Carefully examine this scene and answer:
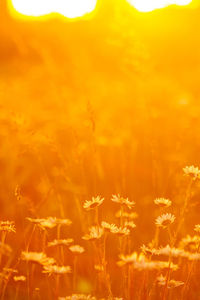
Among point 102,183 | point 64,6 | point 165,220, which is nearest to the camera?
point 165,220

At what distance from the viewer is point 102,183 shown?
3816 millimetres

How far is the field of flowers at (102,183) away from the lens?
6.57ft

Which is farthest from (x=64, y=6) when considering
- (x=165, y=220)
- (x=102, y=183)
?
(x=165, y=220)

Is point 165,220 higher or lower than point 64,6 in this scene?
lower

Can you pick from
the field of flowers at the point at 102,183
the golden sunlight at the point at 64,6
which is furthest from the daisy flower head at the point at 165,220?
the golden sunlight at the point at 64,6

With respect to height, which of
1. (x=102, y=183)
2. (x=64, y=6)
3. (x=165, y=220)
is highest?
(x=64, y=6)

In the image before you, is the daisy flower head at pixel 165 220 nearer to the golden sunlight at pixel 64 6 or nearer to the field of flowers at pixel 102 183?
the field of flowers at pixel 102 183

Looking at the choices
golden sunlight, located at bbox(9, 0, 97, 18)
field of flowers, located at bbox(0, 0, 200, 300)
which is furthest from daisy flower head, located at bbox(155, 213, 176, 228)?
golden sunlight, located at bbox(9, 0, 97, 18)

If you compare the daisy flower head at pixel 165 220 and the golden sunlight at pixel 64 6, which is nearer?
the daisy flower head at pixel 165 220

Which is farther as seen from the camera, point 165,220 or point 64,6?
point 64,6

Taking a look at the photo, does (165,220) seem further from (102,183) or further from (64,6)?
(64,6)

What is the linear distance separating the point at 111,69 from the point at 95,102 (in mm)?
4292

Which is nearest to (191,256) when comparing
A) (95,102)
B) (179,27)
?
(95,102)

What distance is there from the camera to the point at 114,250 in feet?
10.1
